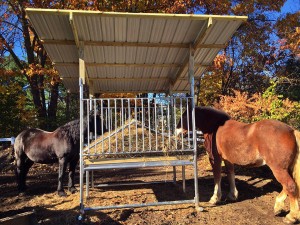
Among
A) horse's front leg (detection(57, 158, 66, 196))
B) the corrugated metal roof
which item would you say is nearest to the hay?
horse's front leg (detection(57, 158, 66, 196))

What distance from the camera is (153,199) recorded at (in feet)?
19.6

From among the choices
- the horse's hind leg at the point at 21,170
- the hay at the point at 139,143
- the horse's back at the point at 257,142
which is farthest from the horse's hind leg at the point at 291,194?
the horse's hind leg at the point at 21,170

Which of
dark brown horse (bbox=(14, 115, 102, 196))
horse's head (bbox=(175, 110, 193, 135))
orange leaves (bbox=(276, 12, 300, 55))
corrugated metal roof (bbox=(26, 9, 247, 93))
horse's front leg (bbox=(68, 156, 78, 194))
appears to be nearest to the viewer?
corrugated metal roof (bbox=(26, 9, 247, 93))

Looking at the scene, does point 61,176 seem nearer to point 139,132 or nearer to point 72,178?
point 72,178

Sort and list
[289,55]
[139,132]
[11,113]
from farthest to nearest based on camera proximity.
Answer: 1. [289,55]
2. [11,113]
3. [139,132]

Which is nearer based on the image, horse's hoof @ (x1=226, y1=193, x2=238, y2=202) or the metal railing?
the metal railing

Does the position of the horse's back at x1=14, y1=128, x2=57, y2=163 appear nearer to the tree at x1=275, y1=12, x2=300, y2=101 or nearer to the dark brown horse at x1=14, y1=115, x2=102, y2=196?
the dark brown horse at x1=14, y1=115, x2=102, y2=196

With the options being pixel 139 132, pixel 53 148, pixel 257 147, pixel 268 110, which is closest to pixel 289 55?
pixel 268 110

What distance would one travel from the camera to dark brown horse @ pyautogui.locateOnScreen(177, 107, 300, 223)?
4508 mm

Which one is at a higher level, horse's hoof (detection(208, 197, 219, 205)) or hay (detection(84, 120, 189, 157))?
hay (detection(84, 120, 189, 157))

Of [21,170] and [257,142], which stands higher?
[257,142]

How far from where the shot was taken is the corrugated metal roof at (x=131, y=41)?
473cm

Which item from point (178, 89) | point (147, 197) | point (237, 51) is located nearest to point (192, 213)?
point (147, 197)

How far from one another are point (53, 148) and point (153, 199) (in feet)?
8.20
